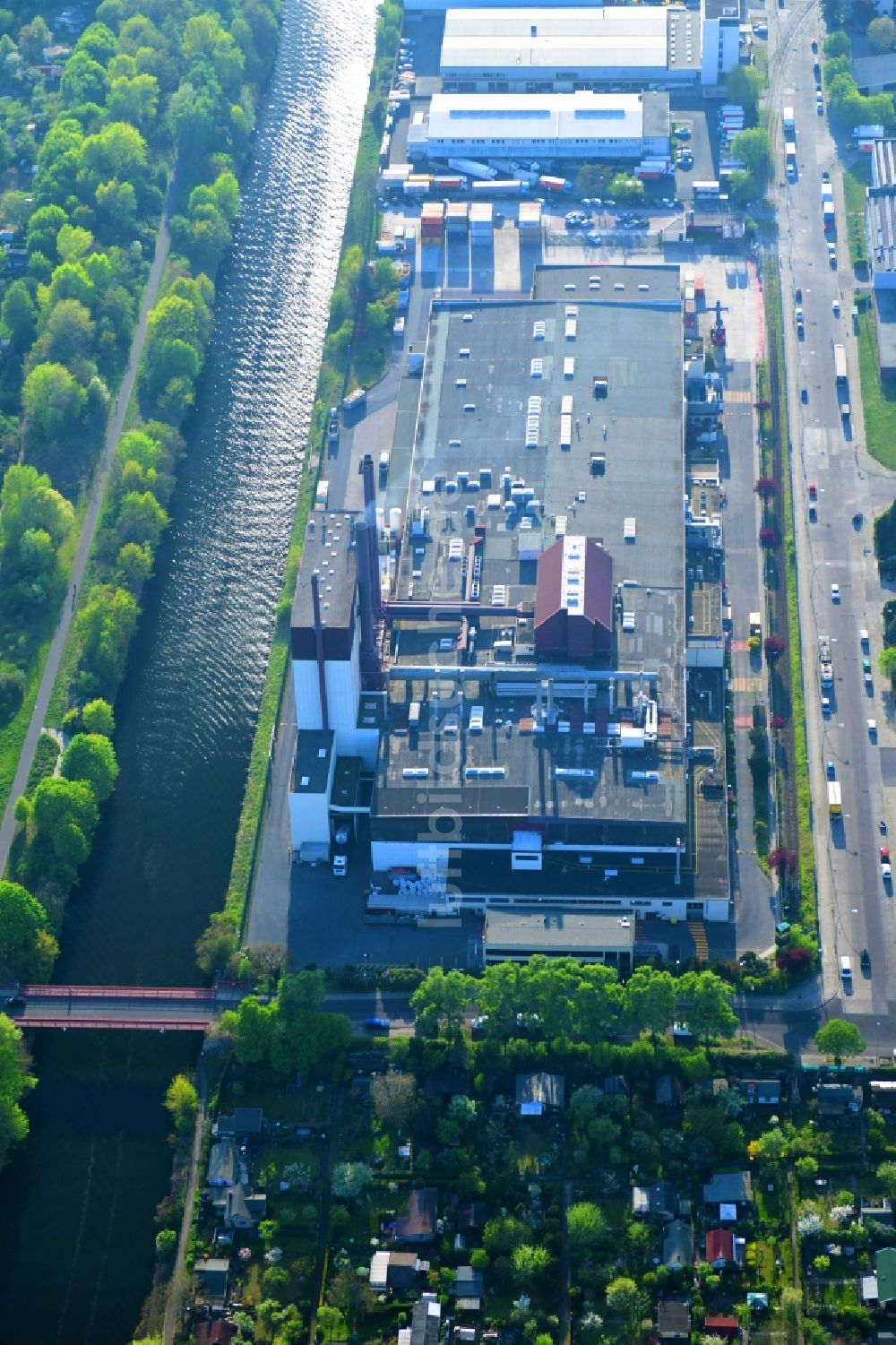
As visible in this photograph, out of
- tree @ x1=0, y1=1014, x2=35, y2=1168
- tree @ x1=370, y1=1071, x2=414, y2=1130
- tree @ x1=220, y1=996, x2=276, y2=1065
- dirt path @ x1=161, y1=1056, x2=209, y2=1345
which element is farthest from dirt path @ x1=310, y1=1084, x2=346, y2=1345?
tree @ x1=0, y1=1014, x2=35, y2=1168

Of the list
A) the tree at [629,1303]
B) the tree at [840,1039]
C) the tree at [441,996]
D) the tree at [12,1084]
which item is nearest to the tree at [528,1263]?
the tree at [629,1303]

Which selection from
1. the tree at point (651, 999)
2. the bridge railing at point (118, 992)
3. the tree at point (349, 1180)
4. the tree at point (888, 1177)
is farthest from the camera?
the bridge railing at point (118, 992)

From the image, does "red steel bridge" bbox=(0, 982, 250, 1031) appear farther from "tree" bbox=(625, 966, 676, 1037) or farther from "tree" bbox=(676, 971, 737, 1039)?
"tree" bbox=(676, 971, 737, 1039)

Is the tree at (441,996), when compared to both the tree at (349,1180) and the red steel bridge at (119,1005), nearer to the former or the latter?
the tree at (349,1180)

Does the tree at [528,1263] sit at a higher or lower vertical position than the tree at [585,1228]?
lower

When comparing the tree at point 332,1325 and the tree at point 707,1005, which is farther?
the tree at point 707,1005

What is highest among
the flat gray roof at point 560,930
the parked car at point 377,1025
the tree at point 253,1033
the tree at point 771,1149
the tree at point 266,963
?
the flat gray roof at point 560,930

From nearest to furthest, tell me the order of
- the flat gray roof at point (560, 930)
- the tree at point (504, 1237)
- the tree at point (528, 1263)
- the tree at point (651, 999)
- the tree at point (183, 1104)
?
the tree at point (528, 1263)
the tree at point (504, 1237)
the tree at point (183, 1104)
the tree at point (651, 999)
the flat gray roof at point (560, 930)

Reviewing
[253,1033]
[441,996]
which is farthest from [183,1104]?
[441,996]
